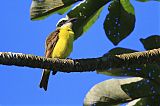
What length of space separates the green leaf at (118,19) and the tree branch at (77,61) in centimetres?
98

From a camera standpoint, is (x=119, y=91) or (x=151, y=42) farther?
(x=119, y=91)

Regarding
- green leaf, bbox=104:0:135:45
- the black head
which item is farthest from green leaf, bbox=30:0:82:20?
green leaf, bbox=104:0:135:45

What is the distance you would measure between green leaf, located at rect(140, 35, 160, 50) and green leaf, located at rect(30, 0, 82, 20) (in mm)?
704

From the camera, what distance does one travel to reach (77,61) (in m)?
3.14

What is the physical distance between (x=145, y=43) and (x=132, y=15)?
0.47 meters

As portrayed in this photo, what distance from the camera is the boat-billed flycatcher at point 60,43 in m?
4.39

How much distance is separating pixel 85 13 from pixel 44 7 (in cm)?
38

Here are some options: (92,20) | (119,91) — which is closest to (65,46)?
(92,20)

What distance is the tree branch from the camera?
3.02 meters

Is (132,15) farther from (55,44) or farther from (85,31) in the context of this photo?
(55,44)

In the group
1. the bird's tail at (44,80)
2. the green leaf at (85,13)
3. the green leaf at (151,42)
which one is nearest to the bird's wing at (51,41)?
the bird's tail at (44,80)

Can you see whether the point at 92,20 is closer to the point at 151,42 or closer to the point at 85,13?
the point at 85,13

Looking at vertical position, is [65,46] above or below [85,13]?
below

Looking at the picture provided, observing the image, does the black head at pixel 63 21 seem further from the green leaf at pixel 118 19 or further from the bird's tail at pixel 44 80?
the bird's tail at pixel 44 80
